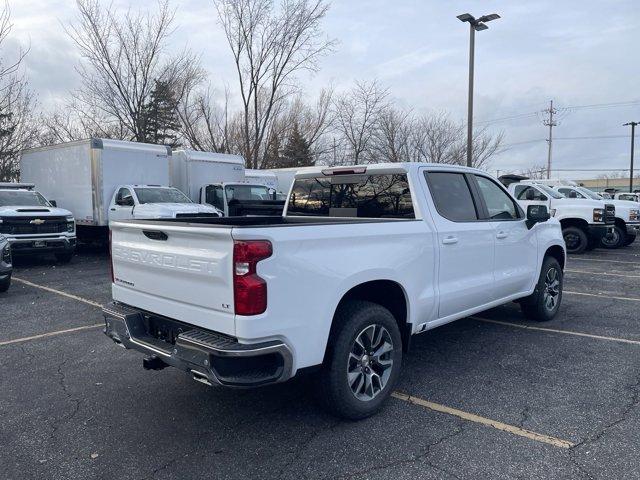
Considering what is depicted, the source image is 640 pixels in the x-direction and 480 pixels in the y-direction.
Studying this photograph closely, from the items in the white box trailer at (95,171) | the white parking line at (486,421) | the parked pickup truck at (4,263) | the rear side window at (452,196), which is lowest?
the white parking line at (486,421)

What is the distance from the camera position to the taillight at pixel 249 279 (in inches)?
115

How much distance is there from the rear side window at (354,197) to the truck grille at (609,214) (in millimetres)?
12360

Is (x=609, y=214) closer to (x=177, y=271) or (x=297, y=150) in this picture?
(x=177, y=271)

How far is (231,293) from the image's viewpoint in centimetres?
298

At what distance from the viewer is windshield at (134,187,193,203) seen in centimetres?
1347

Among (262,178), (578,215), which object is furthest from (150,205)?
(578,215)

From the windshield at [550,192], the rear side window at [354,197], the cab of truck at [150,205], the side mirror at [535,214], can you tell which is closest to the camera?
the rear side window at [354,197]

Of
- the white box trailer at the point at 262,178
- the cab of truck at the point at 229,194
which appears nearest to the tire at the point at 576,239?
the cab of truck at the point at 229,194

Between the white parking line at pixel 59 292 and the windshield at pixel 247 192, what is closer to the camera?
the white parking line at pixel 59 292

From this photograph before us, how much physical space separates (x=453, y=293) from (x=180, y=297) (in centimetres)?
242

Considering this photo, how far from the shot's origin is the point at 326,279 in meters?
3.30

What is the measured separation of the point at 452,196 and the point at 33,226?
406 inches

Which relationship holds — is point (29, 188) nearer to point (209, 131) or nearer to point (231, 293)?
point (231, 293)

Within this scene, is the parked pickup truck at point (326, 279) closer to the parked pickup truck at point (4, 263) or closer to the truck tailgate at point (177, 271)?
the truck tailgate at point (177, 271)
